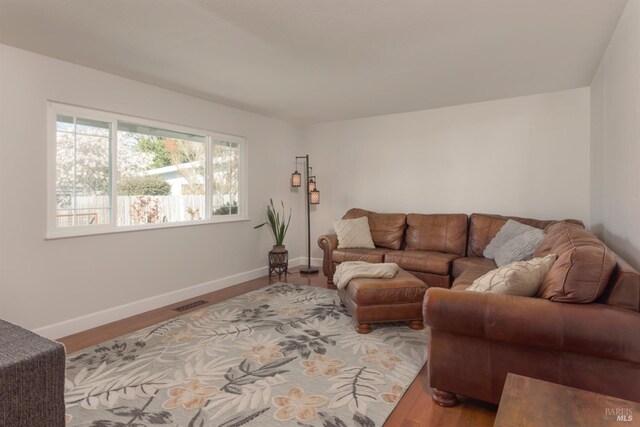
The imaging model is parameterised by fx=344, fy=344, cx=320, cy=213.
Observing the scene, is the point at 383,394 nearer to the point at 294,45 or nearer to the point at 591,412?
the point at 591,412

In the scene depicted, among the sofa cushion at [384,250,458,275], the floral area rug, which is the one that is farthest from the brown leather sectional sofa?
the sofa cushion at [384,250,458,275]

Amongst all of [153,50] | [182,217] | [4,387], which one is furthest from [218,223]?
[4,387]

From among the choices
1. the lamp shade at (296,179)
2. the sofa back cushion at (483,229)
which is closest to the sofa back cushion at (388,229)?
the sofa back cushion at (483,229)

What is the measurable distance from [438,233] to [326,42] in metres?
2.83

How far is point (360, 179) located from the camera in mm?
5539

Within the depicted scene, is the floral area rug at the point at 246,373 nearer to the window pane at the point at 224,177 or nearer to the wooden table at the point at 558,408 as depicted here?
the wooden table at the point at 558,408

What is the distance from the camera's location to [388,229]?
4.85m

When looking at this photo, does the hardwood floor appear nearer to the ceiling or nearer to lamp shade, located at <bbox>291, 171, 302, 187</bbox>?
the ceiling

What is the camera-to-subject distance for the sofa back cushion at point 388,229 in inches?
188

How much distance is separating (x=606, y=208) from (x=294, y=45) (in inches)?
119

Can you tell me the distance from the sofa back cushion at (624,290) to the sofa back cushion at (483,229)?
2467 mm

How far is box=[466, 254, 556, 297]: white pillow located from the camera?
1883 mm

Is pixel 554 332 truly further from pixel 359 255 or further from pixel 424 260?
pixel 359 255

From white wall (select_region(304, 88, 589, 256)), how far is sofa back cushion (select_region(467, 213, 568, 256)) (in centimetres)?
38
